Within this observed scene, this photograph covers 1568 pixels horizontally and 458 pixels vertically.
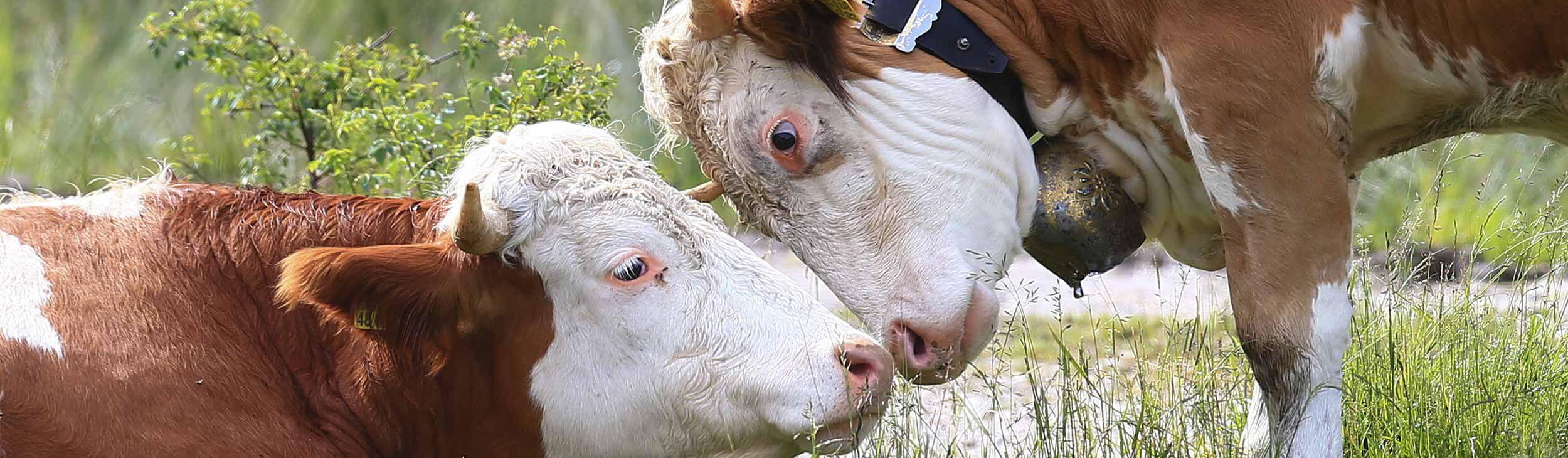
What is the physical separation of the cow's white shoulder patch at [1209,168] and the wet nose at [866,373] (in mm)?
884

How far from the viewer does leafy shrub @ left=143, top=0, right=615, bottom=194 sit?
17.9 ft

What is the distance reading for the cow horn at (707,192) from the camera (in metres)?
4.03

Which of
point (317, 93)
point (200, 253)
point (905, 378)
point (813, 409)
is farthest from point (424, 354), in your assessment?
point (317, 93)

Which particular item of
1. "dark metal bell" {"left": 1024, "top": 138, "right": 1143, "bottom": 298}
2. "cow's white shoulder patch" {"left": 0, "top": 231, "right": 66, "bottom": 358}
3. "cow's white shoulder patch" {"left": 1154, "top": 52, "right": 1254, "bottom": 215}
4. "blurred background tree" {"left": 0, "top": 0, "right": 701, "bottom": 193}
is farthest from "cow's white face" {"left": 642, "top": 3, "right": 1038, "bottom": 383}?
"blurred background tree" {"left": 0, "top": 0, "right": 701, "bottom": 193}

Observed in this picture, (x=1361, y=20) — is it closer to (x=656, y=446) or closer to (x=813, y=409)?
(x=813, y=409)

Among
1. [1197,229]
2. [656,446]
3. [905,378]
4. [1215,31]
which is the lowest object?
[656,446]

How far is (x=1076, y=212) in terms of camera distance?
4273 millimetres

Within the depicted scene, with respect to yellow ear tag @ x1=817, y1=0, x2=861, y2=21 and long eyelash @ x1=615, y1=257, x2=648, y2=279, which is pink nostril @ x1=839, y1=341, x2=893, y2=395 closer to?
long eyelash @ x1=615, y1=257, x2=648, y2=279

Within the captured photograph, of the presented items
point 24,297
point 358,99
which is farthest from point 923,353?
point 358,99

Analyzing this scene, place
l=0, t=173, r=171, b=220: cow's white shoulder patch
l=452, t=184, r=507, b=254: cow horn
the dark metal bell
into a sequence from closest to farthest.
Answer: l=452, t=184, r=507, b=254: cow horn
l=0, t=173, r=171, b=220: cow's white shoulder patch
the dark metal bell

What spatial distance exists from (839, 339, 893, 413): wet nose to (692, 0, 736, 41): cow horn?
1.04 meters

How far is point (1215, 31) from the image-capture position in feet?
12.1

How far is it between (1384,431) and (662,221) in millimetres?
1866

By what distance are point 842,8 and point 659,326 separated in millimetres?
953
